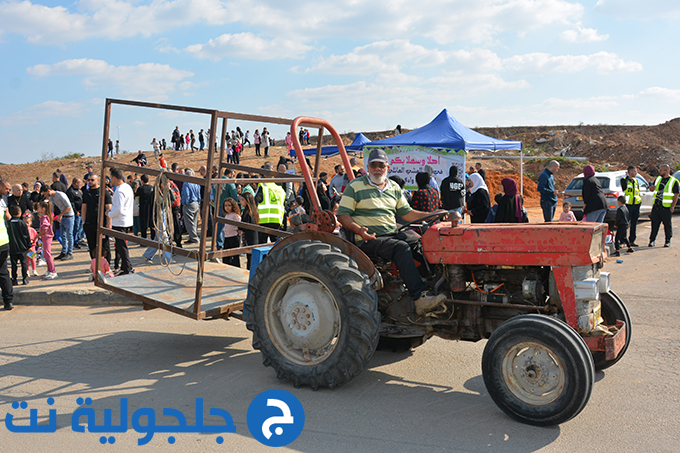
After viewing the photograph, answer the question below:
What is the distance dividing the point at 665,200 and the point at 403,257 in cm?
1008

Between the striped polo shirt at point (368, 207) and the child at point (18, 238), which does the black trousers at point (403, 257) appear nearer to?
the striped polo shirt at point (368, 207)

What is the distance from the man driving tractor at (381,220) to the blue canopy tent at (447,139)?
8627 mm

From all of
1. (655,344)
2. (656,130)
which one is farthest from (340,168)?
(656,130)

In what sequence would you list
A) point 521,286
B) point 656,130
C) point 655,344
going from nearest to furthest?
1. point 521,286
2. point 655,344
3. point 656,130

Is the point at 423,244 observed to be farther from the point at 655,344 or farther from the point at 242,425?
the point at 655,344

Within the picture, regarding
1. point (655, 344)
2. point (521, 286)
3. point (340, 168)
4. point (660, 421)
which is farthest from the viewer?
point (340, 168)

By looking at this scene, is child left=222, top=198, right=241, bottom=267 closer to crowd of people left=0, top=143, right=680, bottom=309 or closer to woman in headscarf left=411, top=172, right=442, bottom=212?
crowd of people left=0, top=143, right=680, bottom=309

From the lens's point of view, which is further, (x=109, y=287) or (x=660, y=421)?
(x=109, y=287)

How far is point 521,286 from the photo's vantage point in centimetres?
438

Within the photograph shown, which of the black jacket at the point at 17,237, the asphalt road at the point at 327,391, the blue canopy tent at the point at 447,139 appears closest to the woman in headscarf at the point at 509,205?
the asphalt road at the point at 327,391

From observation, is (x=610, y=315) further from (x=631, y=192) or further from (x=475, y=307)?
(x=631, y=192)

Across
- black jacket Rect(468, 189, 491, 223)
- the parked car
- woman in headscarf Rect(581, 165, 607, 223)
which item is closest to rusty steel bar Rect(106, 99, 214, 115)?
black jacket Rect(468, 189, 491, 223)

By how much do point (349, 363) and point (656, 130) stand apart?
53050 millimetres

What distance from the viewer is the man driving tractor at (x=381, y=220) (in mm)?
4527
